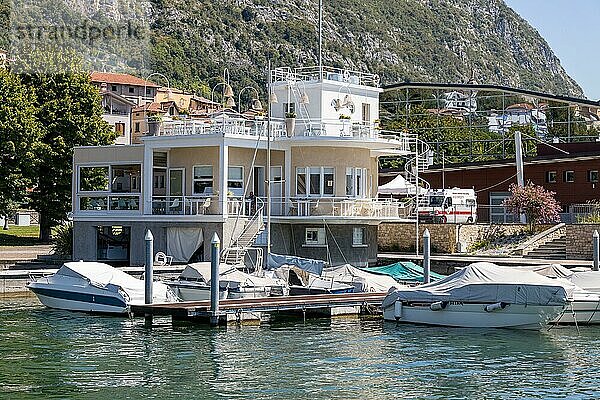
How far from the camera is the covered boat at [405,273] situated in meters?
42.4

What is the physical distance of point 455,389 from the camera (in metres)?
22.6

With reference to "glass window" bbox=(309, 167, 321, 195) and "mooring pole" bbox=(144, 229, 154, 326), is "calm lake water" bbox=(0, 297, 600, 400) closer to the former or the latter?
"mooring pole" bbox=(144, 229, 154, 326)

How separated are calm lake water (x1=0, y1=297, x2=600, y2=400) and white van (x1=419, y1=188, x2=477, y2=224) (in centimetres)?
3035

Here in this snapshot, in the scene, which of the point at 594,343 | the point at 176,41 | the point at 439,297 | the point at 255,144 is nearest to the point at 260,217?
the point at 255,144

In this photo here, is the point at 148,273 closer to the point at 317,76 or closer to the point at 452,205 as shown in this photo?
the point at 317,76

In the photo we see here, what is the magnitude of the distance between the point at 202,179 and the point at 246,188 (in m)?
2.12

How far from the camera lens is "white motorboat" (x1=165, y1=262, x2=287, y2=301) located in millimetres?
36625

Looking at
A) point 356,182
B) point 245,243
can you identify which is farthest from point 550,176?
point 245,243

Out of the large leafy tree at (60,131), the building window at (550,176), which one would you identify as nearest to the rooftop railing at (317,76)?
the large leafy tree at (60,131)

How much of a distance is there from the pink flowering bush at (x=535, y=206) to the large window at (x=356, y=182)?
13.3 m

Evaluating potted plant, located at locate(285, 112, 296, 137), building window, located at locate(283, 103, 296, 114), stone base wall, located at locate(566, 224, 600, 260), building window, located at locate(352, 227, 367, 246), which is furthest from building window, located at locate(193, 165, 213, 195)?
stone base wall, located at locate(566, 224, 600, 260)

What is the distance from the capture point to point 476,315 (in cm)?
3269

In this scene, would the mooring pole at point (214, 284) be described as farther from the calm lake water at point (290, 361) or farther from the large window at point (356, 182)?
the large window at point (356, 182)

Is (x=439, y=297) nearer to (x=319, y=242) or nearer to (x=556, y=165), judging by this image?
(x=319, y=242)
